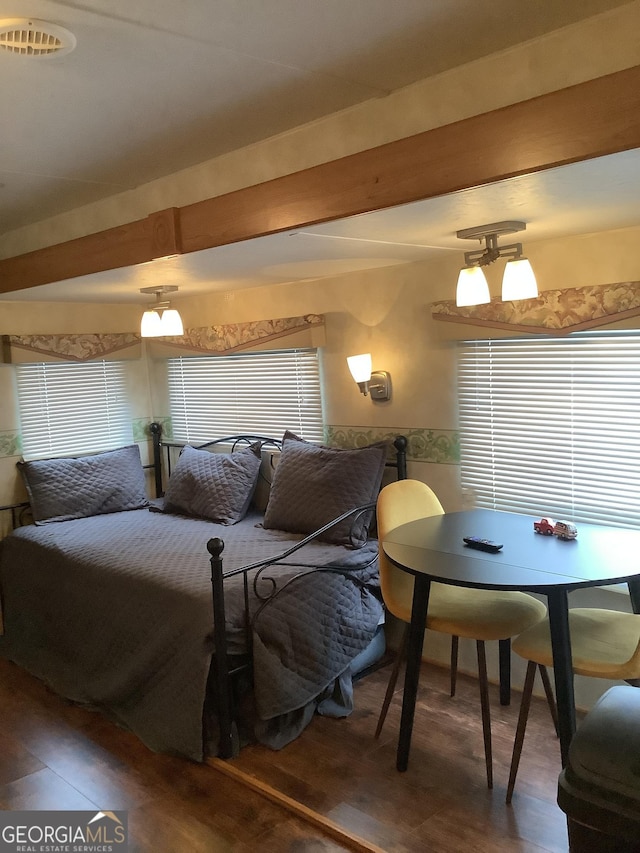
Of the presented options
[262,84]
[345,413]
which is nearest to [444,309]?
[345,413]

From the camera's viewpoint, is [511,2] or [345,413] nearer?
[511,2]

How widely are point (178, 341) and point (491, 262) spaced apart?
255 centimetres

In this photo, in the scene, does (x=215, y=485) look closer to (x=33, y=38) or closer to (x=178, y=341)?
(x=178, y=341)

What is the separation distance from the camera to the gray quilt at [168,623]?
8.91 ft

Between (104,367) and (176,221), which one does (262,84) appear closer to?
(176,221)

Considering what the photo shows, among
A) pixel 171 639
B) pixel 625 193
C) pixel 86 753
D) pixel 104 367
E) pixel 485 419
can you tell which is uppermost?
pixel 625 193

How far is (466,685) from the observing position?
3.20 meters

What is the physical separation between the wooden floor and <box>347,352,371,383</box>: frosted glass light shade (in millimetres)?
1458

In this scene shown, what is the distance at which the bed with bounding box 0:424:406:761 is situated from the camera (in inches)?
106

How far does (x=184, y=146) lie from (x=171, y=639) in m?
1.84

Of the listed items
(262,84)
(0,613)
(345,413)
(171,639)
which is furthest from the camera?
(0,613)

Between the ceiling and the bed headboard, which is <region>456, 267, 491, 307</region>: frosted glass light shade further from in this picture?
the bed headboard

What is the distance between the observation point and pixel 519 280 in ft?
8.14

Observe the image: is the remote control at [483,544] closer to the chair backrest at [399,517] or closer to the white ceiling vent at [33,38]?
the chair backrest at [399,517]
